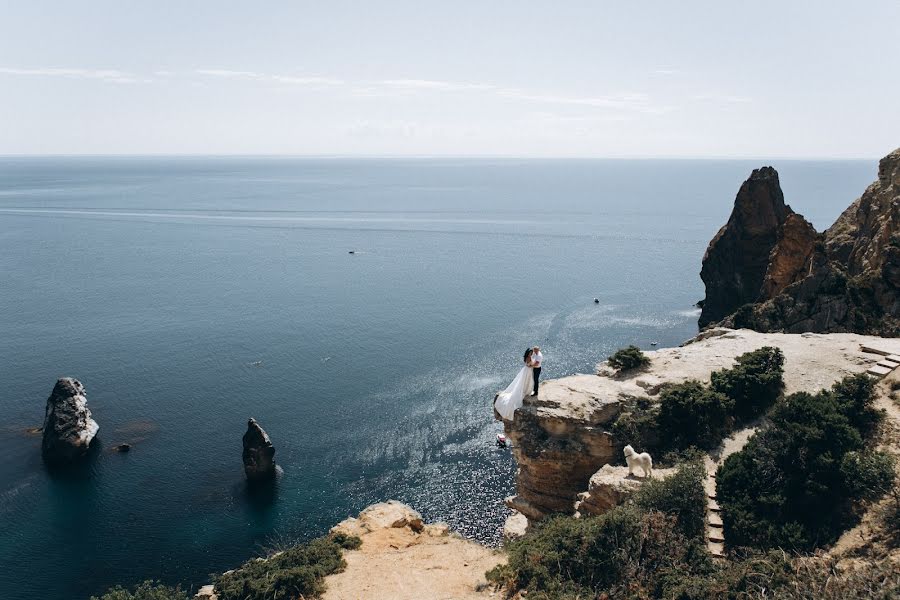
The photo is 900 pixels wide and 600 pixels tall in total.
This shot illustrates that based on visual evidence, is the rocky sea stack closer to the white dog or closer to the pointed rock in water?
the white dog

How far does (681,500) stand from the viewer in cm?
2180

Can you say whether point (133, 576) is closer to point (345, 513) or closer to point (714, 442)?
point (345, 513)

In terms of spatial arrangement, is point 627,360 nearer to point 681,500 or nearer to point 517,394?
point 517,394

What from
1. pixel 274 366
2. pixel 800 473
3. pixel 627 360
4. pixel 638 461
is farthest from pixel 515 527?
pixel 274 366

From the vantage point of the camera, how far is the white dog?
78.6ft

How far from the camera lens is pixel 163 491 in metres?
45.7

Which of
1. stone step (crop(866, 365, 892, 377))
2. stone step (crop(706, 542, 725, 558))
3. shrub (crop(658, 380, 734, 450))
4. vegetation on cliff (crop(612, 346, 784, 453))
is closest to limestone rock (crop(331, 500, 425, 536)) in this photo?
vegetation on cliff (crop(612, 346, 784, 453))

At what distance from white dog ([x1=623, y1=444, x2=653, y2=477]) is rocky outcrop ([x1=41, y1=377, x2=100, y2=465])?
148 ft

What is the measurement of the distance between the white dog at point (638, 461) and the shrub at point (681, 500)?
142 centimetres

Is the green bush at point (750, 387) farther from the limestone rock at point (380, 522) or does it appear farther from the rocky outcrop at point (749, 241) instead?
the rocky outcrop at point (749, 241)

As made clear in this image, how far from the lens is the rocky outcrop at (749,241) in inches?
2889

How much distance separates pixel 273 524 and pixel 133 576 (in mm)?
8886

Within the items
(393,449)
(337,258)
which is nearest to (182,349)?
(393,449)

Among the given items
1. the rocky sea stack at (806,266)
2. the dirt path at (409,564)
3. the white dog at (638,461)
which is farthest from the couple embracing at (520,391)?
the rocky sea stack at (806,266)
